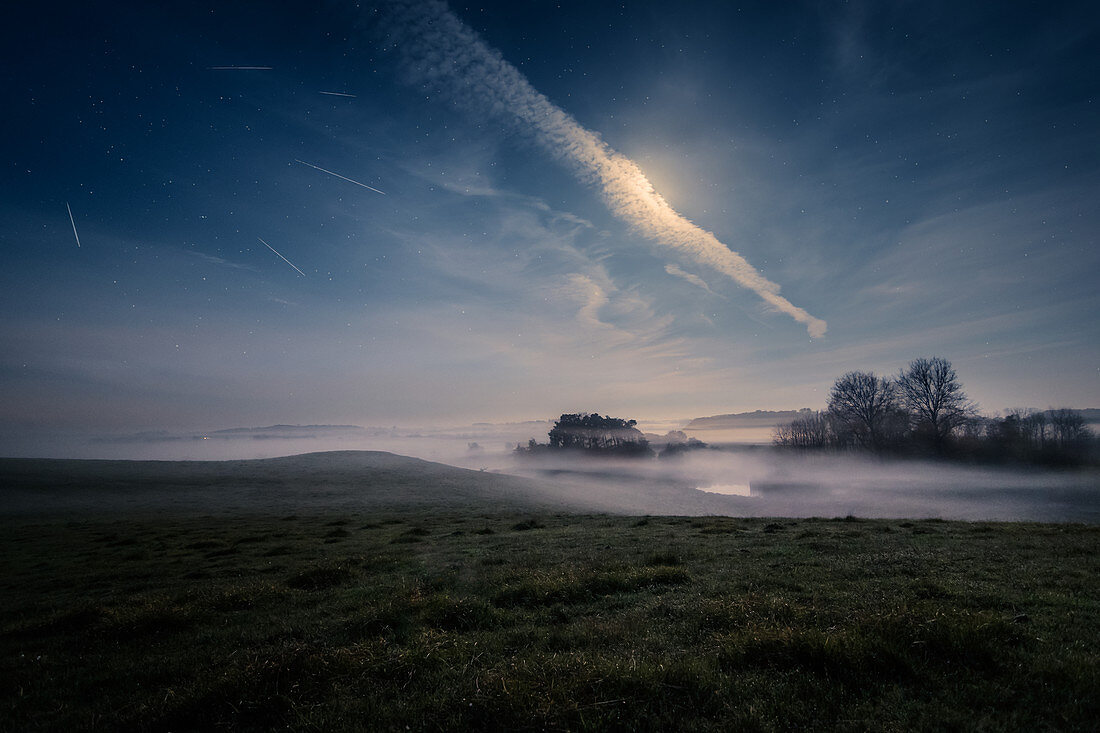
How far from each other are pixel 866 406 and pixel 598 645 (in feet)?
328

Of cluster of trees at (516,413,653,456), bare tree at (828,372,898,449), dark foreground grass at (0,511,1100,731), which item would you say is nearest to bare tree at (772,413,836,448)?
bare tree at (828,372,898,449)

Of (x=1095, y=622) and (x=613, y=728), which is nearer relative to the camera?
(x=613, y=728)

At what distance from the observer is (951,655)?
6285 mm

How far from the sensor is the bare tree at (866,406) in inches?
3287

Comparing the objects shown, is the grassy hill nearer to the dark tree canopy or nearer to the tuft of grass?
the tuft of grass

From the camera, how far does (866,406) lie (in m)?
85.6

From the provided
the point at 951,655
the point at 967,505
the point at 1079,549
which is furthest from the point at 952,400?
the point at 951,655

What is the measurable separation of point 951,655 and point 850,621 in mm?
1800

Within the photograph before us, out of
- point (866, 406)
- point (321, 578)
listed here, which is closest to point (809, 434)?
point (866, 406)

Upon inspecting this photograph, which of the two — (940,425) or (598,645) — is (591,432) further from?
(598,645)

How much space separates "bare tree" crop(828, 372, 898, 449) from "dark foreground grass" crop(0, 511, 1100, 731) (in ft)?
263

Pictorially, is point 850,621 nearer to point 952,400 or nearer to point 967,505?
point 967,505

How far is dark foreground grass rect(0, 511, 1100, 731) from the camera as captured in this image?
558 centimetres

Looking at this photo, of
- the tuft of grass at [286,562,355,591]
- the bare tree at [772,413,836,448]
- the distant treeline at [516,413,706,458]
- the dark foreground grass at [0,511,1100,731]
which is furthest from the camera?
the distant treeline at [516,413,706,458]
